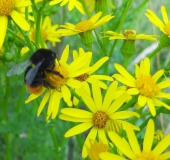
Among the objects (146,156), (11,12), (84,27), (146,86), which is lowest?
(146,156)

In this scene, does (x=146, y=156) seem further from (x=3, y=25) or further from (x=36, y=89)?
(x=3, y=25)

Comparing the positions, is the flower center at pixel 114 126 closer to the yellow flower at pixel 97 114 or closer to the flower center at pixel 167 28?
the yellow flower at pixel 97 114

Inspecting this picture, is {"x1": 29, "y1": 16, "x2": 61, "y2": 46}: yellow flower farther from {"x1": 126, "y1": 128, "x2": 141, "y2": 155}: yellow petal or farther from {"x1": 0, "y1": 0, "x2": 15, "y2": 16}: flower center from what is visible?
{"x1": 126, "y1": 128, "x2": 141, "y2": 155}: yellow petal

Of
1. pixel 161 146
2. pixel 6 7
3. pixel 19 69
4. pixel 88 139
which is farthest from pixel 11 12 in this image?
pixel 161 146

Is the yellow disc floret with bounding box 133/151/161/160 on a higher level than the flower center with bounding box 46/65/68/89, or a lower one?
lower

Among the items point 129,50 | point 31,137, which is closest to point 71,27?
point 129,50

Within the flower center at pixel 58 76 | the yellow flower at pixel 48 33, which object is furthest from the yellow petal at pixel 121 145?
the yellow flower at pixel 48 33

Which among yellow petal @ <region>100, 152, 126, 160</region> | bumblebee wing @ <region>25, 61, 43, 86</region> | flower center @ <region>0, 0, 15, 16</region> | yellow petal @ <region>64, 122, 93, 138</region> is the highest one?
flower center @ <region>0, 0, 15, 16</region>

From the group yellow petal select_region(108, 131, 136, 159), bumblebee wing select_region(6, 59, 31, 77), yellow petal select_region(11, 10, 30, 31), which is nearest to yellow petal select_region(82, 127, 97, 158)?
yellow petal select_region(108, 131, 136, 159)
